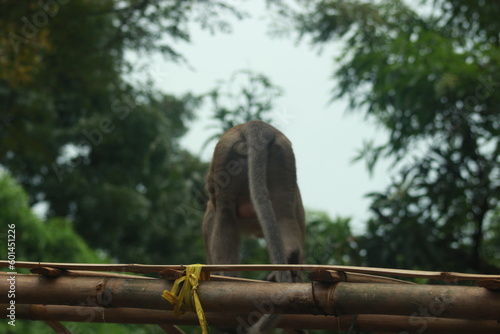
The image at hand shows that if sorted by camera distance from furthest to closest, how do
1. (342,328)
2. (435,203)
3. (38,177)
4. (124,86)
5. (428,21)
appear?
(38,177) < (124,86) < (428,21) < (435,203) < (342,328)

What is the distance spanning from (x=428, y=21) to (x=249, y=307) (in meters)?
7.29

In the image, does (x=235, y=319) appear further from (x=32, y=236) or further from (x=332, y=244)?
(x=32, y=236)

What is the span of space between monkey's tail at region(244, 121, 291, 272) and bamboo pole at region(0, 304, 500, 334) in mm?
283

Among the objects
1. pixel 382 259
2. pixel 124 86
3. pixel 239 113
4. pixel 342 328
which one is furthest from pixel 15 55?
pixel 342 328

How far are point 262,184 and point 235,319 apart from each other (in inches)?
37.1

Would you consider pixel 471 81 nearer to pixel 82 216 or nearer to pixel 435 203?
pixel 435 203

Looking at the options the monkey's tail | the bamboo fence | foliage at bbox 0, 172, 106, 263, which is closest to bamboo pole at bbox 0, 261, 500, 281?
the bamboo fence

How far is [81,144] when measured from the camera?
1309 centimetres

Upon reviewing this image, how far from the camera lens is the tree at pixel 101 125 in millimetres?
10078

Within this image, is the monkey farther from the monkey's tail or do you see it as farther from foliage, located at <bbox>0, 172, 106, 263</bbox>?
foliage, located at <bbox>0, 172, 106, 263</bbox>

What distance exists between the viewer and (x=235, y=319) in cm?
315

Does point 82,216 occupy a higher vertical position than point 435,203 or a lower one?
higher

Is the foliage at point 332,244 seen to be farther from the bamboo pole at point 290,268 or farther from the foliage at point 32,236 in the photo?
the bamboo pole at point 290,268

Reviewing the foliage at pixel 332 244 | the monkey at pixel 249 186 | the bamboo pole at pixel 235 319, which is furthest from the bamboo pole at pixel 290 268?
the foliage at pixel 332 244
